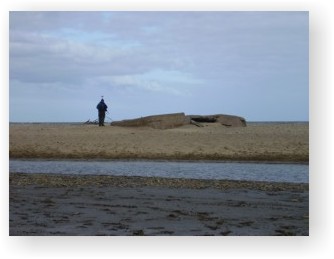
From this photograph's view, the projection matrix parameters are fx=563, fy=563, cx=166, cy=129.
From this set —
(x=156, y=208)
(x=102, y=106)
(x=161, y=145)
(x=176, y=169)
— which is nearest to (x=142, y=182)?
(x=102, y=106)

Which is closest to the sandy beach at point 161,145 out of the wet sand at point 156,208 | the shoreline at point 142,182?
the shoreline at point 142,182

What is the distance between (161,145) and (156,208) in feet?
17.2

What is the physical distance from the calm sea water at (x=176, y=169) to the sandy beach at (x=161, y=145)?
0.37m

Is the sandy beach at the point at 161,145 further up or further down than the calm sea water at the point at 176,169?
further up

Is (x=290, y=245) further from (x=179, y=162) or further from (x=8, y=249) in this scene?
(x=179, y=162)

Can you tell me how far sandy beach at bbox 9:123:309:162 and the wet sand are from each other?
108 inches

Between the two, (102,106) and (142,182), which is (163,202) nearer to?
(142,182)

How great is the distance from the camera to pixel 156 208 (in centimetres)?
703

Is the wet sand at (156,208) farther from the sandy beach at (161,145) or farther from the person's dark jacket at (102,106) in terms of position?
the sandy beach at (161,145)

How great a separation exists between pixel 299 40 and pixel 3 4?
3.73 m

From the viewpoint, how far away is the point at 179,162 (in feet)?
37.6

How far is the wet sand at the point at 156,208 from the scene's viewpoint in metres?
6.45

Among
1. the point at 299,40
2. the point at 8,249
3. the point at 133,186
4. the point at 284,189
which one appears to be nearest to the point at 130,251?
the point at 8,249

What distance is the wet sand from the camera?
645cm
